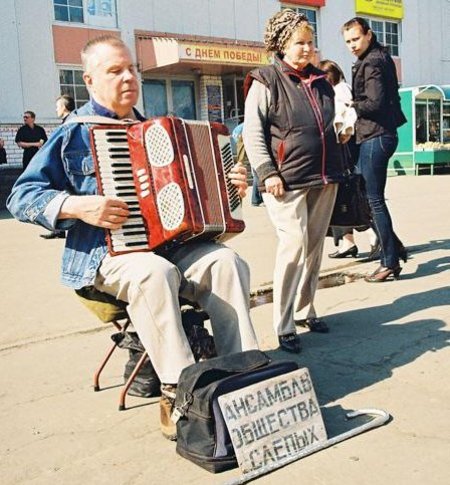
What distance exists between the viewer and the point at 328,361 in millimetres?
3520

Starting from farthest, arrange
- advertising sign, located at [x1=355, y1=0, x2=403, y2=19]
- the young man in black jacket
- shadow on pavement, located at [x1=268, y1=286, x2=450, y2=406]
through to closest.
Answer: advertising sign, located at [x1=355, y1=0, x2=403, y2=19] → the young man in black jacket → shadow on pavement, located at [x1=268, y1=286, x2=450, y2=406]

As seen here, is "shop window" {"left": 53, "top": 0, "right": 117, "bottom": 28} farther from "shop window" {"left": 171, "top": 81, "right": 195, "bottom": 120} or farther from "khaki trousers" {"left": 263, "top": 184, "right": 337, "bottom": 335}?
"khaki trousers" {"left": 263, "top": 184, "right": 337, "bottom": 335}

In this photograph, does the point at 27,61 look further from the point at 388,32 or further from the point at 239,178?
the point at 388,32

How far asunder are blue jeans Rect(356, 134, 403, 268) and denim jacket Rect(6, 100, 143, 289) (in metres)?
A: 2.90

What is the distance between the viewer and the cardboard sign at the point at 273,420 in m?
2.35

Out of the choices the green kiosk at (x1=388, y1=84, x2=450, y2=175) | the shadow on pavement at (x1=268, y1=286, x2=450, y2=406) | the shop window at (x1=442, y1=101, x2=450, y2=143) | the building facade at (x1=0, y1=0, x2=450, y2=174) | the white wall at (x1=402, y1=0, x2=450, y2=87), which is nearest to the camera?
the shadow on pavement at (x1=268, y1=286, x2=450, y2=406)

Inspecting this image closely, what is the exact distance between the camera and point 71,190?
304 centimetres

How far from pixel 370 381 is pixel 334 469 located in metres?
0.92

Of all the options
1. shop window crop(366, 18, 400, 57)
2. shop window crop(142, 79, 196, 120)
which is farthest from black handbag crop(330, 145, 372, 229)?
shop window crop(366, 18, 400, 57)

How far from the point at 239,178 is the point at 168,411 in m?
1.11

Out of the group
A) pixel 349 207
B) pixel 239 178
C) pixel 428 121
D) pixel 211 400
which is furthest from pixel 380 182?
pixel 428 121

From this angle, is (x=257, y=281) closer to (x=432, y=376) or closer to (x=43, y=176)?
(x=432, y=376)

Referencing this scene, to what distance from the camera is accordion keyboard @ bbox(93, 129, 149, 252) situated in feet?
9.22

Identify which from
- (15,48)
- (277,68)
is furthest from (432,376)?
(15,48)
